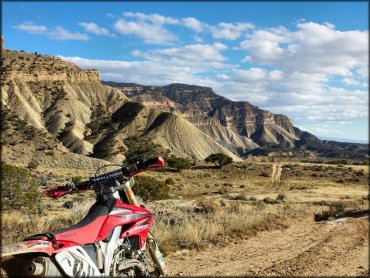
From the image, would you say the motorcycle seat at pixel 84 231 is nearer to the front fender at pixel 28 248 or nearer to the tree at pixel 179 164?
the front fender at pixel 28 248

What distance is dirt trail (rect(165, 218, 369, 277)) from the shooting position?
7.43 m

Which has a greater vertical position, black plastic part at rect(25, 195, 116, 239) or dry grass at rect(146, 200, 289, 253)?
black plastic part at rect(25, 195, 116, 239)

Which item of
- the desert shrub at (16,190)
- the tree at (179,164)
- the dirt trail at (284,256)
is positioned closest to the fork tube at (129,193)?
the dirt trail at (284,256)

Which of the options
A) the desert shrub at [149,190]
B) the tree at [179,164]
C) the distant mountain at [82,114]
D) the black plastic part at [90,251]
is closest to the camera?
the black plastic part at [90,251]

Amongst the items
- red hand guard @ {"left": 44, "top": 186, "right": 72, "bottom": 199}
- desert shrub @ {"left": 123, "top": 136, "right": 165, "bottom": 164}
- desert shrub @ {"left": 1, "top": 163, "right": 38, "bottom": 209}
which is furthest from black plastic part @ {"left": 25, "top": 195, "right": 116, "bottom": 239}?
desert shrub @ {"left": 123, "top": 136, "right": 165, "bottom": 164}

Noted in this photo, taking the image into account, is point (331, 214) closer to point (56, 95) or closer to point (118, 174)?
point (118, 174)

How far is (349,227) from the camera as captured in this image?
11602mm

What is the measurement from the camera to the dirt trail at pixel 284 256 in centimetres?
743

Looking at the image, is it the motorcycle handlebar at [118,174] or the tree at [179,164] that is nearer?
the motorcycle handlebar at [118,174]

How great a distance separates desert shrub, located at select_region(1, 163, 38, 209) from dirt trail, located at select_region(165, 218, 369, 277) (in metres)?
17.5

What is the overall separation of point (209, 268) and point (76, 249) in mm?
3708

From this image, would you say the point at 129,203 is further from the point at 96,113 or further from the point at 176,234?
the point at 96,113

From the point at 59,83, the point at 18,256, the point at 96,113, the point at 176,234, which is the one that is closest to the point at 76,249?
the point at 18,256

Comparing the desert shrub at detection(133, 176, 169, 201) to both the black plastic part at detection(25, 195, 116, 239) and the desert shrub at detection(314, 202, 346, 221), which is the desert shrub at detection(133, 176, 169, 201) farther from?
the black plastic part at detection(25, 195, 116, 239)
